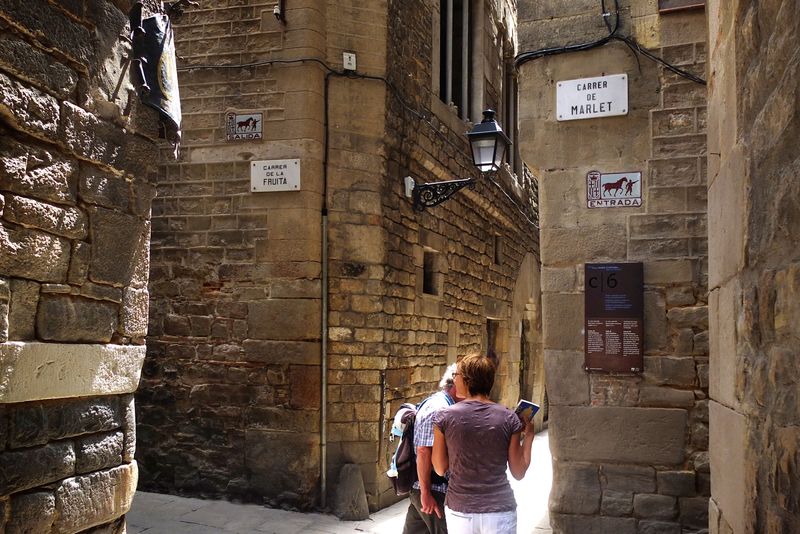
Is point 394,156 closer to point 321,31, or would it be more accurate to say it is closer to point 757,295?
point 321,31

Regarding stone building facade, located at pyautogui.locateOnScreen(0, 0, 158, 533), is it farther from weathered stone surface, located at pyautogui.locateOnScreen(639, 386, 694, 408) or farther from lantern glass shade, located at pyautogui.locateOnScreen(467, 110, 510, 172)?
lantern glass shade, located at pyautogui.locateOnScreen(467, 110, 510, 172)

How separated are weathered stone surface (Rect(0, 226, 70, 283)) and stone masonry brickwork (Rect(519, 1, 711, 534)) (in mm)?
2990

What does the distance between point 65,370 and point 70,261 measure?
394mm

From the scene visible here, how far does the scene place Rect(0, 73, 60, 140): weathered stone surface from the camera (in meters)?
2.36

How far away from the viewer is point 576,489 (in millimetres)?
4477

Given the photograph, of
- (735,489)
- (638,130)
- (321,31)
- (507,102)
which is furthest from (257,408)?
(507,102)

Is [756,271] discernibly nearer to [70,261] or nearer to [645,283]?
[70,261]

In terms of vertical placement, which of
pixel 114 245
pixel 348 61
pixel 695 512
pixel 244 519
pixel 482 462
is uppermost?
pixel 348 61

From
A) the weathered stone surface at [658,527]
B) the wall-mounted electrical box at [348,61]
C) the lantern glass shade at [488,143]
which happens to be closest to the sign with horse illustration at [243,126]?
the wall-mounted electrical box at [348,61]

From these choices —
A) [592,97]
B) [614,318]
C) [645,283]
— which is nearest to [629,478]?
[614,318]

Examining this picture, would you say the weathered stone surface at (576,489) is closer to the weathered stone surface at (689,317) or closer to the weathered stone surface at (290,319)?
the weathered stone surface at (689,317)

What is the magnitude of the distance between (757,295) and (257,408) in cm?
522

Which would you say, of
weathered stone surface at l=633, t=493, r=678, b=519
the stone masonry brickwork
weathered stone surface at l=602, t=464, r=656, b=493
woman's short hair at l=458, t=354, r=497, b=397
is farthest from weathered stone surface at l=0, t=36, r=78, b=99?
weathered stone surface at l=633, t=493, r=678, b=519

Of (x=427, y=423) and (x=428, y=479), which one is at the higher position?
(x=427, y=423)
